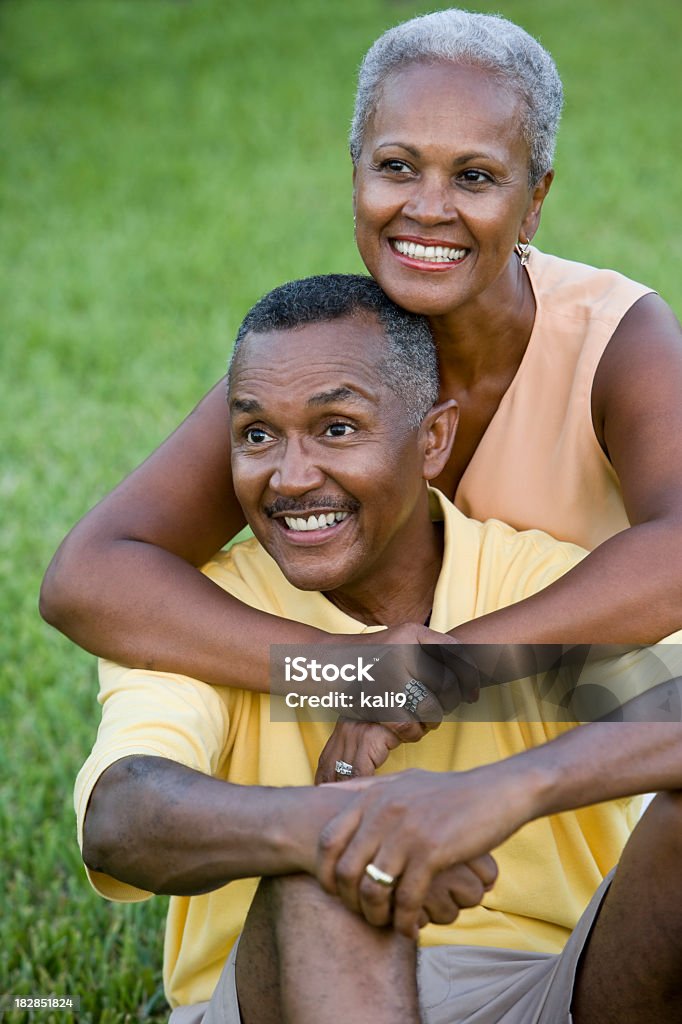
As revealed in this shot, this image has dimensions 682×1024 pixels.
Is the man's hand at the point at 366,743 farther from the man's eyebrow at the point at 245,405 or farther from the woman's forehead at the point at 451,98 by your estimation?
the woman's forehead at the point at 451,98

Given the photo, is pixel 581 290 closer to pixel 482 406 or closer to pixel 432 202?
pixel 482 406

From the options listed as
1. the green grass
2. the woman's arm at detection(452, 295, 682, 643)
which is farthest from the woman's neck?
the green grass

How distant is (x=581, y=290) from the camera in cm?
368

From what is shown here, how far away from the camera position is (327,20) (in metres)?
14.5

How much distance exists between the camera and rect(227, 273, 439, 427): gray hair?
301 centimetres

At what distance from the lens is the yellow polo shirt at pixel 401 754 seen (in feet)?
9.07

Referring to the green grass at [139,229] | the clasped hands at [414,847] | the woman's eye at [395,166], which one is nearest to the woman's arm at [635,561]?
the clasped hands at [414,847]

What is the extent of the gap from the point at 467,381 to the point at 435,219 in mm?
600

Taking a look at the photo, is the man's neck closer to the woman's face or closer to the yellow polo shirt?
the yellow polo shirt

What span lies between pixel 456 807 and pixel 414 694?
1.67ft

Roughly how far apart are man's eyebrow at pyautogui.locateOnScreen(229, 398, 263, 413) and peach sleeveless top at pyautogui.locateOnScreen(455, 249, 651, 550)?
0.88 metres

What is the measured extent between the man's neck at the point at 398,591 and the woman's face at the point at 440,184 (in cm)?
56

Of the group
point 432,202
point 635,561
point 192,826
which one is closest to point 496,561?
point 635,561

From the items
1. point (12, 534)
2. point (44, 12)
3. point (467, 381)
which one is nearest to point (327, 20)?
point (44, 12)
